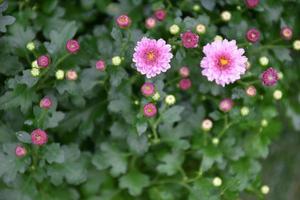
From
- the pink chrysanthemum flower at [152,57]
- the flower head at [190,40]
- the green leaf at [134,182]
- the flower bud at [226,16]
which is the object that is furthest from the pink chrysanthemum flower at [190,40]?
the green leaf at [134,182]

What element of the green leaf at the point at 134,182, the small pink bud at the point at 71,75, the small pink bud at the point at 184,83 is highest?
the small pink bud at the point at 71,75

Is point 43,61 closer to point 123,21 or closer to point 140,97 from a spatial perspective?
point 123,21

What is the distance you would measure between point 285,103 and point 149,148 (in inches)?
28.7

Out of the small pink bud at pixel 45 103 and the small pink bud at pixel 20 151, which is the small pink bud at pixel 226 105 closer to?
the small pink bud at pixel 45 103

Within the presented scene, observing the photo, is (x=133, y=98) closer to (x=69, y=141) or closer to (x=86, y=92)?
(x=86, y=92)

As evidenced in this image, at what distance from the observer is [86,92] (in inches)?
89.4

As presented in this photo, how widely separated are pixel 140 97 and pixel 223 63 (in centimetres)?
54

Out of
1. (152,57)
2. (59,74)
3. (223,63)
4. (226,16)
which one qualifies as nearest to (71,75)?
(59,74)

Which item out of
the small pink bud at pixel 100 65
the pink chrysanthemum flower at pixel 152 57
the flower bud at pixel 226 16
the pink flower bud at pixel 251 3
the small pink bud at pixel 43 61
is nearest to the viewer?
the pink chrysanthemum flower at pixel 152 57

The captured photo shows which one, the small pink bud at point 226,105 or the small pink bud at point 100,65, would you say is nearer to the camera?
the small pink bud at point 100,65

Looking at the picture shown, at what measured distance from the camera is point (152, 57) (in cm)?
181

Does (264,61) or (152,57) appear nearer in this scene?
(152,57)

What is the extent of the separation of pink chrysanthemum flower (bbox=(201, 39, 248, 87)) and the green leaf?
2.31ft

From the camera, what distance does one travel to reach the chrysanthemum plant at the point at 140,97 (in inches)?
78.4
